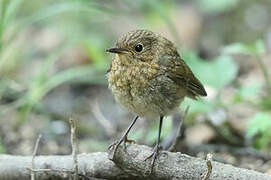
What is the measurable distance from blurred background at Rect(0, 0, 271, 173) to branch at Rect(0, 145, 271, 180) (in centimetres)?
89

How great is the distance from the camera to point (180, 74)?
4145mm

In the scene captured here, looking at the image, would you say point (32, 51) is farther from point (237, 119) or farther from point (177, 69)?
point (177, 69)

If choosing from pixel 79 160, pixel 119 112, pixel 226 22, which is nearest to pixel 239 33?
pixel 226 22

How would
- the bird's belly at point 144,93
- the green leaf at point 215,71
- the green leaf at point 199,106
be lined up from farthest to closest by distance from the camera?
1. the green leaf at point 215,71
2. the green leaf at point 199,106
3. the bird's belly at point 144,93

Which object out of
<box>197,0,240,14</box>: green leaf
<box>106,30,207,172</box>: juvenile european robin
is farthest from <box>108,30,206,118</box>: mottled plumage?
<box>197,0,240,14</box>: green leaf

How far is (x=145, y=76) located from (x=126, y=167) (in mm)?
714

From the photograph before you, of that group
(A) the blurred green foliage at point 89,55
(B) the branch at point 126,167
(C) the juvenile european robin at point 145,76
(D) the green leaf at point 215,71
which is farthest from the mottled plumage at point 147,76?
(D) the green leaf at point 215,71

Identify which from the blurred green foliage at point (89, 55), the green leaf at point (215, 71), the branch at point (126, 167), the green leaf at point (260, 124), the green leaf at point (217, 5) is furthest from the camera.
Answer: the green leaf at point (217, 5)

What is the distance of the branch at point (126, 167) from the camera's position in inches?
131

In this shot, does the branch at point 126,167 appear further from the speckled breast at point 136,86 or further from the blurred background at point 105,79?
the blurred background at point 105,79

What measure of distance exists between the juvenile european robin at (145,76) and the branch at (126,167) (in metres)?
0.17

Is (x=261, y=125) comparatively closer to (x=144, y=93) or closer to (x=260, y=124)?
(x=260, y=124)

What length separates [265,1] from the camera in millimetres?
9602

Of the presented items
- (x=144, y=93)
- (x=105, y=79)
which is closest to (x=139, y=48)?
(x=144, y=93)
